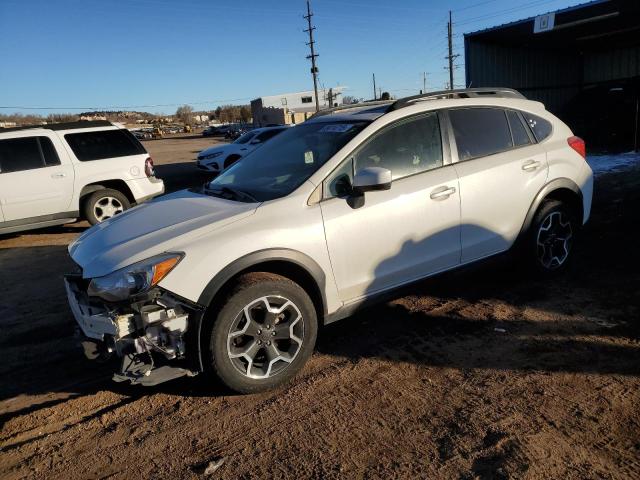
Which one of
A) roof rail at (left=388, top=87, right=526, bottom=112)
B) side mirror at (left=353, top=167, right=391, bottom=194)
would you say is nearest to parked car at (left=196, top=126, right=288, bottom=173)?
roof rail at (left=388, top=87, right=526, bottom=112)

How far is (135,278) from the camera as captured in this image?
2.80 m

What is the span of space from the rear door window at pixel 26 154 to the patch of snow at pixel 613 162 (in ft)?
37.2

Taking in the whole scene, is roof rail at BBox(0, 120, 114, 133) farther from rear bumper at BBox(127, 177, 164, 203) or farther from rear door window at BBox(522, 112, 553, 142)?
rear door window at BBox(522, 112, 553, 142)

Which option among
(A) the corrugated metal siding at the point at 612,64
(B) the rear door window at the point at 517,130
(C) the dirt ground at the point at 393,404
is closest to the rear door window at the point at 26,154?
(C) the dirt ground at the point at 393,404

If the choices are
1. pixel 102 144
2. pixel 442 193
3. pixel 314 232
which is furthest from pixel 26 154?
pixel 442 193

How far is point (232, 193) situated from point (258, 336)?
3.85 feet

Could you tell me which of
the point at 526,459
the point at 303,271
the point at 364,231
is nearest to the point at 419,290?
the point at 364,231

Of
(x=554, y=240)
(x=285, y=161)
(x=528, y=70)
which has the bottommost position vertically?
(x=554, y=240)

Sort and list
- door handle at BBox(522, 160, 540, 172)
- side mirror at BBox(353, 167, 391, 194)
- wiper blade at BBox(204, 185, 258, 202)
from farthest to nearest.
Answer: door handle at BBox(522, 160, 540, 172), wiper blade at BBox(204, 185, 258, 202), side mirror at BBox(353, 167, 391, 194)

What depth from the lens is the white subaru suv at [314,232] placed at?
113 inches

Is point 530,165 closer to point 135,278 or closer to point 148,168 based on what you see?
point 135,278

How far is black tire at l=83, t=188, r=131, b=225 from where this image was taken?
Result: 8.19 metres

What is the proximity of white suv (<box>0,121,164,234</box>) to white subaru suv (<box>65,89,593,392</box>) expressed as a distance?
15.8 ft

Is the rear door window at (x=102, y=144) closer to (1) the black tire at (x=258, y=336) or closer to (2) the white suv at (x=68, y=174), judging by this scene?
(2) the white suv at (x=68, y=174)
